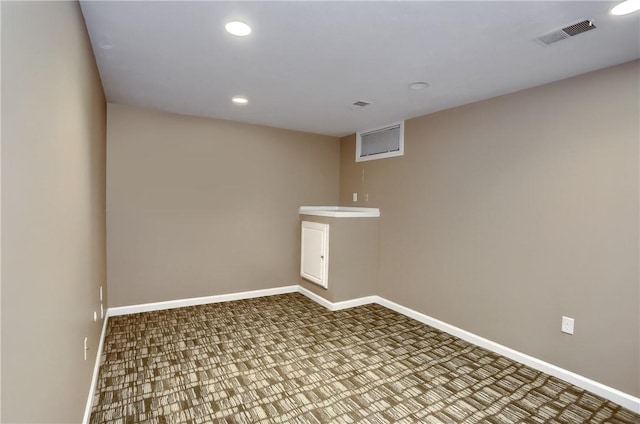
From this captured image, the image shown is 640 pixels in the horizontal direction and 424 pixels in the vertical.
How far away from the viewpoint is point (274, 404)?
213 centimetres

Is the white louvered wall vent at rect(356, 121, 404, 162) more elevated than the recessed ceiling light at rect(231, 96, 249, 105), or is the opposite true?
the recessed ceiling light at rect(231, 96, 249, 105)

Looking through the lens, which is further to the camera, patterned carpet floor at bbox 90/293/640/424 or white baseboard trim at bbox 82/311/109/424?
patterned carpet floor at bbox 90/293/640/424

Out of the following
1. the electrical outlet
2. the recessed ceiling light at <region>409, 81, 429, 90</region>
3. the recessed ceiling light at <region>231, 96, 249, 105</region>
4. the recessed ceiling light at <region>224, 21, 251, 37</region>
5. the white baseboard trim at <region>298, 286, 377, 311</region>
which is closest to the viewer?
the recessed ceiling light at <region>224, 21, 251, 37</region>

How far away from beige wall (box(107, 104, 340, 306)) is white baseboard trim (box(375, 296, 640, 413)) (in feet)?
6.49

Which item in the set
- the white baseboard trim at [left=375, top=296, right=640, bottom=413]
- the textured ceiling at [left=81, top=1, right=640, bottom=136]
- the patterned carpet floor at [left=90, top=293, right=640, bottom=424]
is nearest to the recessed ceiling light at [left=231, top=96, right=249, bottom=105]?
the textured ceiling at [left=81, top=1, right=640, bottom=136]

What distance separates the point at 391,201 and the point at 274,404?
8.74 feet

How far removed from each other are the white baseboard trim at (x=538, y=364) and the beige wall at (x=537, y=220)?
0.15 ft

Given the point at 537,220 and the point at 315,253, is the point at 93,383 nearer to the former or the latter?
the point at 315,253

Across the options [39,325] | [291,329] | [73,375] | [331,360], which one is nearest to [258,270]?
[291,329]

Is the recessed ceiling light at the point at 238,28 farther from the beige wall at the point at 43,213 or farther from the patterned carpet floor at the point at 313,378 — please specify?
the patterned carpet floor at the point at 313,378

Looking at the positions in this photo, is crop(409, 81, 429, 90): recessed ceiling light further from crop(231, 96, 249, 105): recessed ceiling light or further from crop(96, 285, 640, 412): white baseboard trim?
crop(96, 285, 640, 412): white baseboard trim

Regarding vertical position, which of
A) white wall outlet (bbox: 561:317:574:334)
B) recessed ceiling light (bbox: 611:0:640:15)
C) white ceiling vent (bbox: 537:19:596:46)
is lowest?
white wall outlet (bbox: 561:317:574:334)

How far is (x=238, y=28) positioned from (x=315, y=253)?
112 inches

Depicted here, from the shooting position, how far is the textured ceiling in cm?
173
